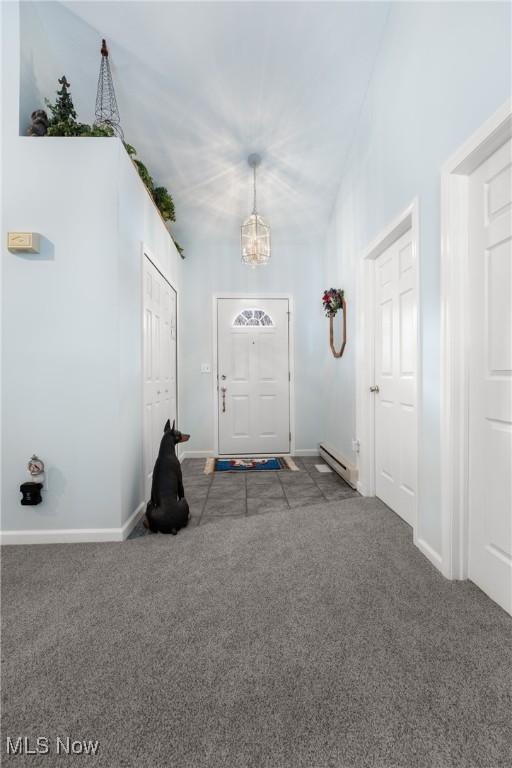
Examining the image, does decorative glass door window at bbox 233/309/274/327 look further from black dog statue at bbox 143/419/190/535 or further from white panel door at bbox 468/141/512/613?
white panel door at bbox 468/141/512/613

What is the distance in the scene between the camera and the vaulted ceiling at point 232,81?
255 centimetres

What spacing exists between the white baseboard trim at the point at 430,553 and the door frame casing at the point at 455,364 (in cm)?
5

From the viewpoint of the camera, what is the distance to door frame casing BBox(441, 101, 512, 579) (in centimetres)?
181

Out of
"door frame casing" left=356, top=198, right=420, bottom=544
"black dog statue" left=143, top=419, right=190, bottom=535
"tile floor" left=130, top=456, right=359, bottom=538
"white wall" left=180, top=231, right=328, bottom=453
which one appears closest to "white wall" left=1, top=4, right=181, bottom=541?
"black dog statue" left=143, top=419, right=190, bottom=535

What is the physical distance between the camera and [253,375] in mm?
4875

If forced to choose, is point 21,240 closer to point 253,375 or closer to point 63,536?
point 63,536

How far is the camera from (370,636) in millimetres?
1454

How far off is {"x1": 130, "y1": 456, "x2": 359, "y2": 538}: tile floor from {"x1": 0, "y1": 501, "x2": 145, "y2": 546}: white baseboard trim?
15cm

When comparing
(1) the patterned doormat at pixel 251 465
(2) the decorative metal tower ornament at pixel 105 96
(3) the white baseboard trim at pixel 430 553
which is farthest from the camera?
(1) the patterned doormat at pixel 251 465

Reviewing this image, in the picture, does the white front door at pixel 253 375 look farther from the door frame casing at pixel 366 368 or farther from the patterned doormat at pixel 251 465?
the door frame casing at pixel 366 368

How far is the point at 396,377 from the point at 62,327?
228 centimetres

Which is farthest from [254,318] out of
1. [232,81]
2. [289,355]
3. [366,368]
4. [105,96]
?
[105,96]

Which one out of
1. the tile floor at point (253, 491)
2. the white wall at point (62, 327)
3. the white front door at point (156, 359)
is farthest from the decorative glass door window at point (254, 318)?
the white wall at point (62, 327)

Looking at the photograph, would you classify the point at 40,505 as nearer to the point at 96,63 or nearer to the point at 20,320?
the point at 20,320
